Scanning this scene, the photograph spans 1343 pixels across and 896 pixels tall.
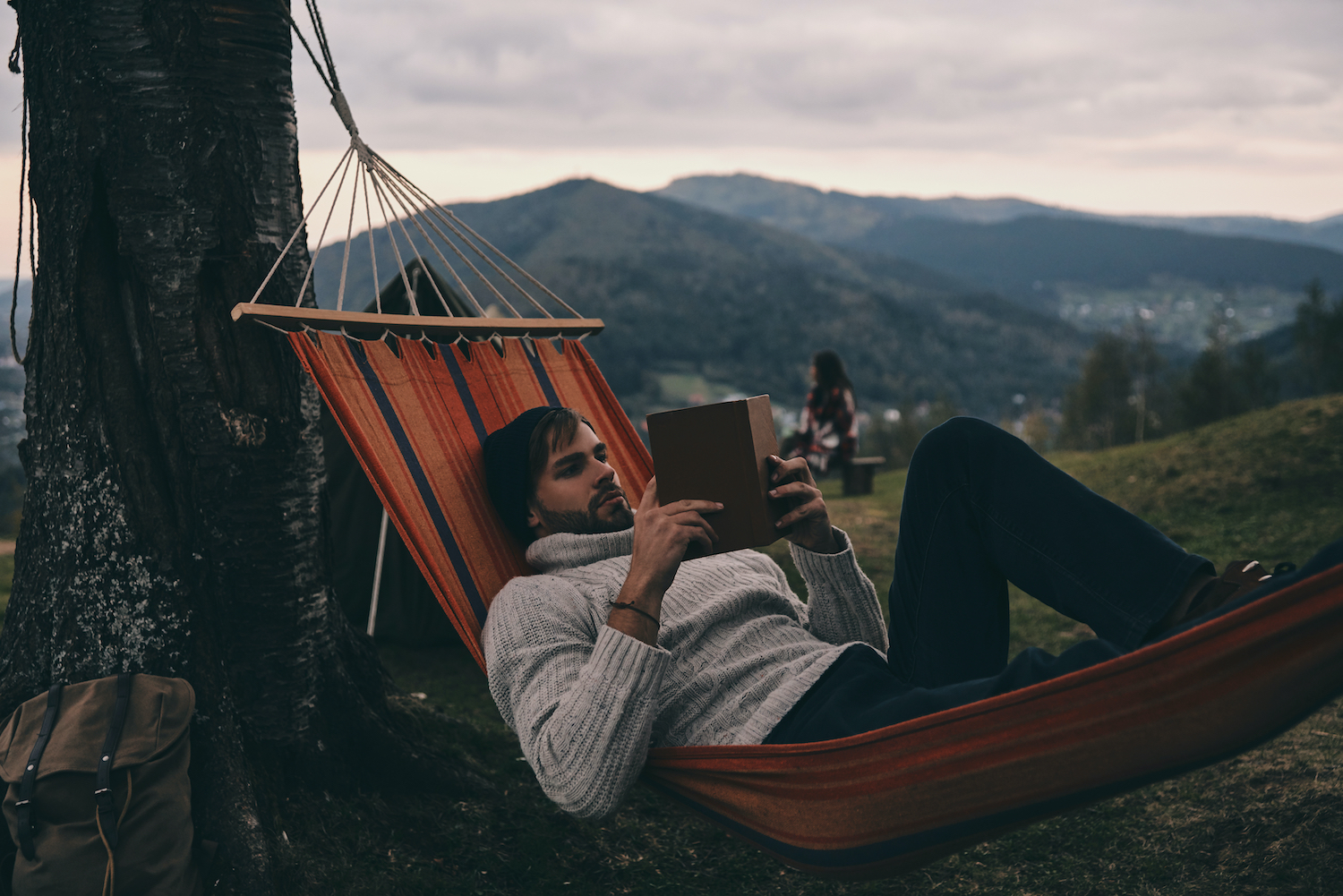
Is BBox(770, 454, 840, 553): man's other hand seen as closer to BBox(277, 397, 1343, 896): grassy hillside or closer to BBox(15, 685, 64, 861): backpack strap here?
BBox(277, 397, 1343, 896): grassy hillside

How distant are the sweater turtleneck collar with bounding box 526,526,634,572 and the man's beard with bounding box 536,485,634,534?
22mm

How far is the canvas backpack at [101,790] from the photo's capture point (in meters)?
1.61

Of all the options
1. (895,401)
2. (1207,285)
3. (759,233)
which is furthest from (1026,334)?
(1207,285)

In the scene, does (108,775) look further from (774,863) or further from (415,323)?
(774,863)

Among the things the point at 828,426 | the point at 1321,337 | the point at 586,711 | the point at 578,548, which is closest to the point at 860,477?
the point at 828,426

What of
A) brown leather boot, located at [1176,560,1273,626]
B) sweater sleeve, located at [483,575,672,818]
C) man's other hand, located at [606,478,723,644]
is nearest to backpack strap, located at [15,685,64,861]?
sweater sleeve, located at [483,575,672,818]

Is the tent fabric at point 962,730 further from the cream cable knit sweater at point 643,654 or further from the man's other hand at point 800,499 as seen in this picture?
the man's other hand at point 800,499

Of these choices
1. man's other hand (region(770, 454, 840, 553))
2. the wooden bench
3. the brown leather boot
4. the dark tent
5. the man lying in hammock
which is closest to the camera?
the brown leather boot

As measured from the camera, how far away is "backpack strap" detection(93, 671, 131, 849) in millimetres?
1624

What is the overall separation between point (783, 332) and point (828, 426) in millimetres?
82971

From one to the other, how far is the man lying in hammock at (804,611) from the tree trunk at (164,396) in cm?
65

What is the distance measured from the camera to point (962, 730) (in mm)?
1304

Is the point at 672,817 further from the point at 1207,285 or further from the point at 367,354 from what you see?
the point at 1207,285

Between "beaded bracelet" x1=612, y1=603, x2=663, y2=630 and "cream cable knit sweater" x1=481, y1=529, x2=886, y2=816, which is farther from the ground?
"beaded bracelet" x1=612, y1=603, x2=663, y2=630
